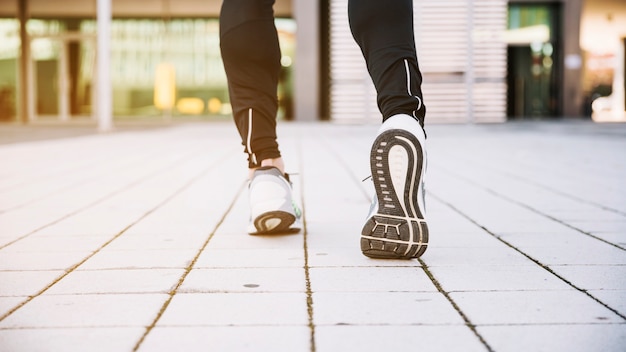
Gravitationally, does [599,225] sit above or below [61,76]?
below

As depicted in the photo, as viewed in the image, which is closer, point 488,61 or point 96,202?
point 96,202

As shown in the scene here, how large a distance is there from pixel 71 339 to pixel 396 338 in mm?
627

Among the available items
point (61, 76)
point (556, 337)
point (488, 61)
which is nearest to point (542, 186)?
point (556, 337)

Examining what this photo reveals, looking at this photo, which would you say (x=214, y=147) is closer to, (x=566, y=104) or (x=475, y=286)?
(x=475, y=286)

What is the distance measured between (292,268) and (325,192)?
216 cm

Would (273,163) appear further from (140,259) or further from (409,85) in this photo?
(409,85)

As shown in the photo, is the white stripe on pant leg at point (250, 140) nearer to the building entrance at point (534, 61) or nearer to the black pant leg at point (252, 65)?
the black pant leg at point (252, 65)

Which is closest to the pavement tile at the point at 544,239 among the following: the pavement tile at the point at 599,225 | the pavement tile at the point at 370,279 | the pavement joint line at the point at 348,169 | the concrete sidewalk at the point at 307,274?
the concrete sidewalk at the point at 307,274

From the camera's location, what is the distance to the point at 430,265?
2.33 m

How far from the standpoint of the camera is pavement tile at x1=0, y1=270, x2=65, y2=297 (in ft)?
6.72

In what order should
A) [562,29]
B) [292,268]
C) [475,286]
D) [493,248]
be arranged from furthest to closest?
1. [562,29]
2. [493,248]
3. [292,268]
4. [475,286]

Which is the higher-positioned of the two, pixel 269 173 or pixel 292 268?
pixel 269 173

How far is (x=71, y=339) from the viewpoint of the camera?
158 cm

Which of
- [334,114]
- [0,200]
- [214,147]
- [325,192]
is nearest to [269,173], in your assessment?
[325,192]
